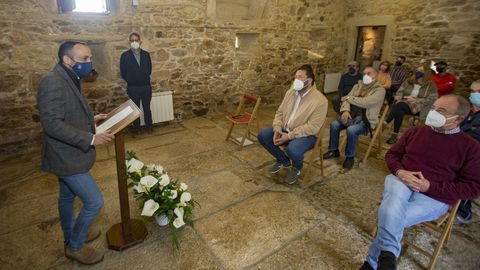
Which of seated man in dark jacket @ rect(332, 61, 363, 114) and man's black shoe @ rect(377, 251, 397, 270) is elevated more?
seated man in dark jacket @ rect(332, 61, 363, 114)

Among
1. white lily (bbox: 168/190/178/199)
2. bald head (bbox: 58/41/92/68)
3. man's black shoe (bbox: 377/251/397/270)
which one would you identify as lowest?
man's black shoe (bbox: 377/251/397/270)

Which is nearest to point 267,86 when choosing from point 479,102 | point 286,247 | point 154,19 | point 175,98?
point 175,98

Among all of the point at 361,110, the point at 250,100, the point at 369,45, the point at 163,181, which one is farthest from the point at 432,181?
the point at 369,45

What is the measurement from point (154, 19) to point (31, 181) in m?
2.91

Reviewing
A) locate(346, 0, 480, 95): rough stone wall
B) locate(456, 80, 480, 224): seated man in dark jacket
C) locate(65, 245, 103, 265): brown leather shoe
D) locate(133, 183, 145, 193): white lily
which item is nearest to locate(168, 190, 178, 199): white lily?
locate(133, 183, 145, 193): white lily

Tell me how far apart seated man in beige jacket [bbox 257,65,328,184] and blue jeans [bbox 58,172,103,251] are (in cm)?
187

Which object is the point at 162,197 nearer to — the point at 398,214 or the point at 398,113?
the point at 398,214

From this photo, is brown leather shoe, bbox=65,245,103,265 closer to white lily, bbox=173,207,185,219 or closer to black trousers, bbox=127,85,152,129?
white lily, bbox=173,207,185,219

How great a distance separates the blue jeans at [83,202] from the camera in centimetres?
169

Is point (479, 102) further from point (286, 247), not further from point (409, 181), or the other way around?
point (286, 247)

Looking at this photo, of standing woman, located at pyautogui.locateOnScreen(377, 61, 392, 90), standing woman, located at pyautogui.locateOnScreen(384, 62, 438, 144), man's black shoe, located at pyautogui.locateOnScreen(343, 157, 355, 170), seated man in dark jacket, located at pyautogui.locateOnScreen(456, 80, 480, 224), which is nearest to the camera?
seated man in dark jacket, located at pyautogui.locateOnScreen(456, 80, 480, 224)

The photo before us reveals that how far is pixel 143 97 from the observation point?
14.2 ft

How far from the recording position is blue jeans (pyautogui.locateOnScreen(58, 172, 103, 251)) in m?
1.69

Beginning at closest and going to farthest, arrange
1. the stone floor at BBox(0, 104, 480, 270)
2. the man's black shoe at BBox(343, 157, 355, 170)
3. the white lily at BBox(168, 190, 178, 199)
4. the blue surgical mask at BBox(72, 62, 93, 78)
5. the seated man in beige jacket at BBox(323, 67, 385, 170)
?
the blue surgical mask at BBox(72, 62, 93, 78)
the stone floor at BBox(0, 104, 480, 270)
the white lily at BBox(168, 190, 178, 199)
the seated man in beige jacket at BBox(323, 67, 385, 170)
the man's black shoe at BBox(343, 157, 355, 170)
